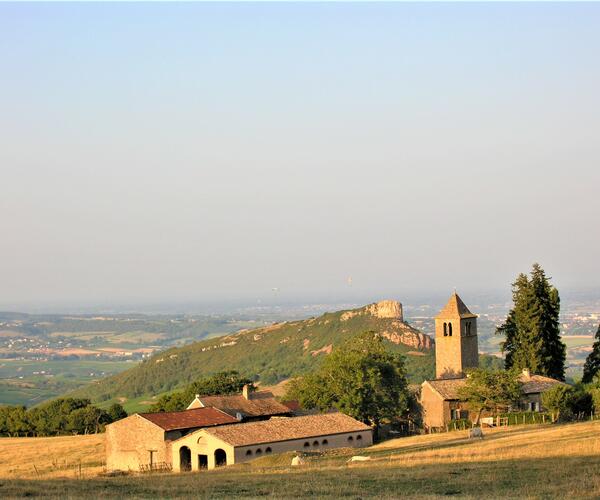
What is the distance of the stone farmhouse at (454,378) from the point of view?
77.7 m

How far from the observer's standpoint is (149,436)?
6644 centimetres

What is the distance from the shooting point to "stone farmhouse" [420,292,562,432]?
77.7 m

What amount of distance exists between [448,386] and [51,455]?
31.2 meters

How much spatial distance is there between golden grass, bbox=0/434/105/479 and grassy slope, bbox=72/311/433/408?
7583 centimetres

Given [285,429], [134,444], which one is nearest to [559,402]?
[285,429]

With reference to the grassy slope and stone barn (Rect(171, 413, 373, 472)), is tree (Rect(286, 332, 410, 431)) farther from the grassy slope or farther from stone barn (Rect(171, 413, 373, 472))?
the grassy slope

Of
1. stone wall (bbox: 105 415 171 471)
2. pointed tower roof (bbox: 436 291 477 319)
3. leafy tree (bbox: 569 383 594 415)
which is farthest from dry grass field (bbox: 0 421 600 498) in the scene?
pointed tower roof (bbox: 436 291 477 319)

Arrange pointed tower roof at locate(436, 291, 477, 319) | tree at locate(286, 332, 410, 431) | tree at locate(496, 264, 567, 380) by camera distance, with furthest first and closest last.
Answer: pointed tower roof at locate(436, 291, 477, 319) < tree at locate(496, 264, 567, 380) < tree at locate(286, 332, 410, 431)

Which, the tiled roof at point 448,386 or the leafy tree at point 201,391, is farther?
the leafy tree at point 201,391

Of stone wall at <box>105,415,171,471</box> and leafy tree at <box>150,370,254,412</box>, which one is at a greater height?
leafy tree at <box>150,370,254,412</box>

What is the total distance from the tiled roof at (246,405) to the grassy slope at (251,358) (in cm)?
7295

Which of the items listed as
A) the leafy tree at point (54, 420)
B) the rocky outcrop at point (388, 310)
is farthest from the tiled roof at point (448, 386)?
the rocky outcrop at point (388, 310)

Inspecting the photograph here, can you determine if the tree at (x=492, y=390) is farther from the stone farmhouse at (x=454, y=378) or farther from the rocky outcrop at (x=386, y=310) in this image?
the rocky outcrop at (x=386, y=310)

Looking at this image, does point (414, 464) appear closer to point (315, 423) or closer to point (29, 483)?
point (29, 483)
